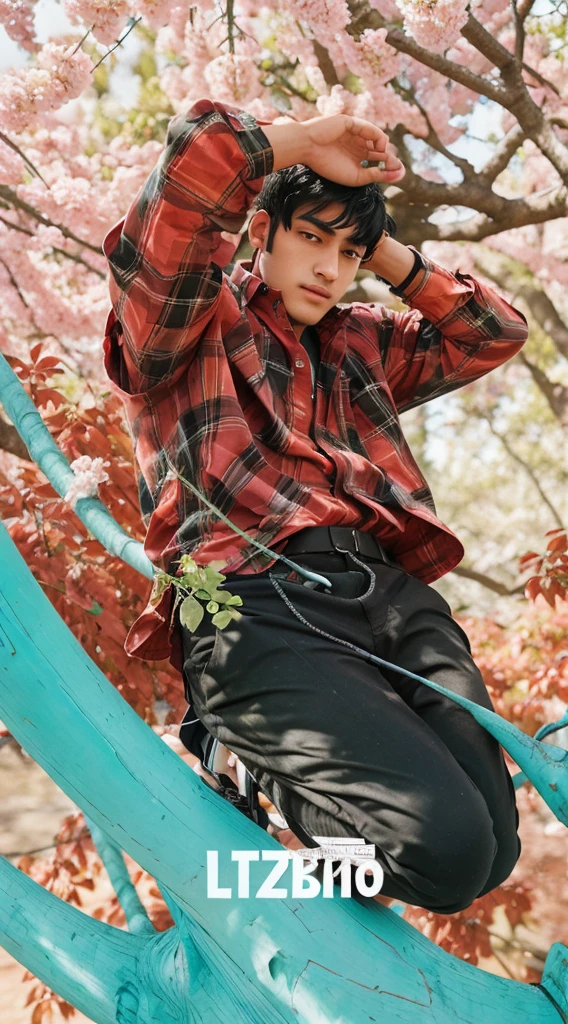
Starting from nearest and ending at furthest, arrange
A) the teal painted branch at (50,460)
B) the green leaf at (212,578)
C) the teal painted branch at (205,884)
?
the teal painted branch at (205,884) < the green leaf at (212,578) < the teal painted branch at (50,460)

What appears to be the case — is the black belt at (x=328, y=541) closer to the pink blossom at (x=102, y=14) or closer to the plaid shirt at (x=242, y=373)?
the plaid shirt at (x=242, y=373)

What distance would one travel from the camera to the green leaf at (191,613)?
111 cm

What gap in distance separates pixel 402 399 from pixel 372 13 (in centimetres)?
179

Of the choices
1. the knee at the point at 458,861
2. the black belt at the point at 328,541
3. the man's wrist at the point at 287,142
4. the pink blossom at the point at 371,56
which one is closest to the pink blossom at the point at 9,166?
the pink blossom at the point at 371,56

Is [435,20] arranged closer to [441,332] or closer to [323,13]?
[323,13]

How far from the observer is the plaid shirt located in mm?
1147

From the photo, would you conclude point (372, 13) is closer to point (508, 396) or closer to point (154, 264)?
point (508, 396)

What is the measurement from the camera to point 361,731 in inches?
43.6

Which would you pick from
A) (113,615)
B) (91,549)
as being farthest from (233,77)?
(113,615)

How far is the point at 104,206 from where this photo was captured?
3152 mm

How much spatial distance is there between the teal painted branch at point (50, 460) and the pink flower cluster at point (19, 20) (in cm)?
197

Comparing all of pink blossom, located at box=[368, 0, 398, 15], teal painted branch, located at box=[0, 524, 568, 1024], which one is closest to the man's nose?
teal painted branch, located at box=[0, 524, 568, 1024]

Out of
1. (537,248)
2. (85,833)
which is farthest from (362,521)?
(537,248)

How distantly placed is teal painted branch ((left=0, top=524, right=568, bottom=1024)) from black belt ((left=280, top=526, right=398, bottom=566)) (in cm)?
33
